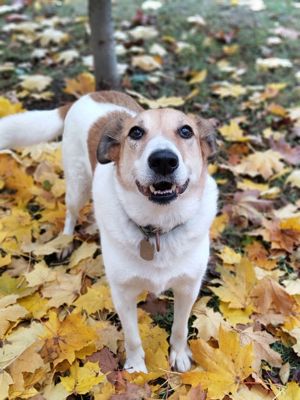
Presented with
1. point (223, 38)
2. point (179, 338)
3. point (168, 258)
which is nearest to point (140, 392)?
point (179, 338)

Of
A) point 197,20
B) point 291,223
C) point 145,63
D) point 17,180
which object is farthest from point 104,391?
point 197,20

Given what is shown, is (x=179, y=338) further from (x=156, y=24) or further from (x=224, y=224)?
(x=156, y=24)

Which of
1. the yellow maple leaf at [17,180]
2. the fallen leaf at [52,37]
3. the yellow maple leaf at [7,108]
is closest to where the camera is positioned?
the yellow maple leaf at [17,180]

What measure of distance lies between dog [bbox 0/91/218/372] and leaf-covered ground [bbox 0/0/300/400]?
9.5 inches

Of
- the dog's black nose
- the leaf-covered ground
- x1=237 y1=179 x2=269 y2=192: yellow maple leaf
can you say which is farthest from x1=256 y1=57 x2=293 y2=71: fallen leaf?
the dog's black nose

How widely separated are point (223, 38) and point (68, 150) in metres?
3.45

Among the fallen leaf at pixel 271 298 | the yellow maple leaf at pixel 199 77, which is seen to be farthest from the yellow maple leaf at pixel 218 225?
the yellow maple leaf at pixel 199 77

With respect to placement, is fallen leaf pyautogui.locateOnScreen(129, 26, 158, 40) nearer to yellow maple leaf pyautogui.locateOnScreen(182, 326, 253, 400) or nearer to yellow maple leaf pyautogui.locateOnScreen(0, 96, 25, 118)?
yellow maple leaf pyautogui.locateOnScreen(0, 96, 25, 118)

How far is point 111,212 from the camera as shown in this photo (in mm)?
2268

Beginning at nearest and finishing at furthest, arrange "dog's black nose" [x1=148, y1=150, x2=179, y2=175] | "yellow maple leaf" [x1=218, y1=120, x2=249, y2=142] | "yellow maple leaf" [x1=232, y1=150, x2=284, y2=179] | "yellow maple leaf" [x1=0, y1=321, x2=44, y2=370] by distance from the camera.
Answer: "dog's black nose" [x1=148, y1=150, x2=179, y2=175], "yellow maple leaf" [x1=0, y1=321, x2=44, y2=370], "yellow maple leaf" [x1=232, y1=150, x2=284, y2=179], "yellow maple leaf" [x1=218, y1=120, x2=249, y2=142]

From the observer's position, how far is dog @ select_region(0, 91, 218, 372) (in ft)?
6.57

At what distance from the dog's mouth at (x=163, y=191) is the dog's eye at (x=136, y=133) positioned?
251 mm

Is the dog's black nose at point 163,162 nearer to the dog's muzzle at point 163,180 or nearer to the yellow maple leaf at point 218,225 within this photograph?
the dog's muzzle at point 163,180

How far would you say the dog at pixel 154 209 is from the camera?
200cm
